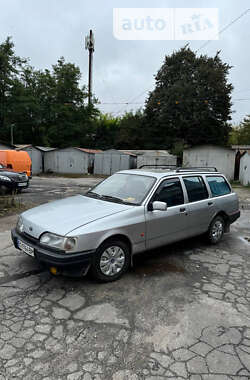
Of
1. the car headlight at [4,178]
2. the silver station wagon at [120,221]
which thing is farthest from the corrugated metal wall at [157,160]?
the silver station wagon at [120,221]

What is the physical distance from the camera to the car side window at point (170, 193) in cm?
364

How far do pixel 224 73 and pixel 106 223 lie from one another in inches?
1329

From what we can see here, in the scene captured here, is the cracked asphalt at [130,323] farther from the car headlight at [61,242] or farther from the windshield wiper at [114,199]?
the windshield wiper at [114,199]

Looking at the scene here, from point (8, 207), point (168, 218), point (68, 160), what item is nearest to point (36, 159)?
point (68, 160)

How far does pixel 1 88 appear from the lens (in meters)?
26.6

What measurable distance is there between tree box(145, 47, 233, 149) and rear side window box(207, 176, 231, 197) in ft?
85.6

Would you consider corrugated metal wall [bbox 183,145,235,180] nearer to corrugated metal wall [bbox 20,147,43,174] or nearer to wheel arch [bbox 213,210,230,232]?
corrugated metal wall [bbox 20,147,43,174]

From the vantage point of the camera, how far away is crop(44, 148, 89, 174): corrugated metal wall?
77.9ft

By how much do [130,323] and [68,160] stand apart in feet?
74.8

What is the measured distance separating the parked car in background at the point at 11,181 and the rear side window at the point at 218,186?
25.3 feet

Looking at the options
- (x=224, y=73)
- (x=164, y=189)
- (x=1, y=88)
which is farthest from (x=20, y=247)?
(x=224, y=73)

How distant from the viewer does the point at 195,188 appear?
4246 millimetres

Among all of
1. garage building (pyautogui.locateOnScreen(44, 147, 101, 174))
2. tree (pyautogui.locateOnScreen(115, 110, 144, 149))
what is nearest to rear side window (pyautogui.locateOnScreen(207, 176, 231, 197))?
garage building (pyautogui.locateOnScreen(44, 147, 101, 174))

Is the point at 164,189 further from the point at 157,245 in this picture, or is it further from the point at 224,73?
the point at 224,73
